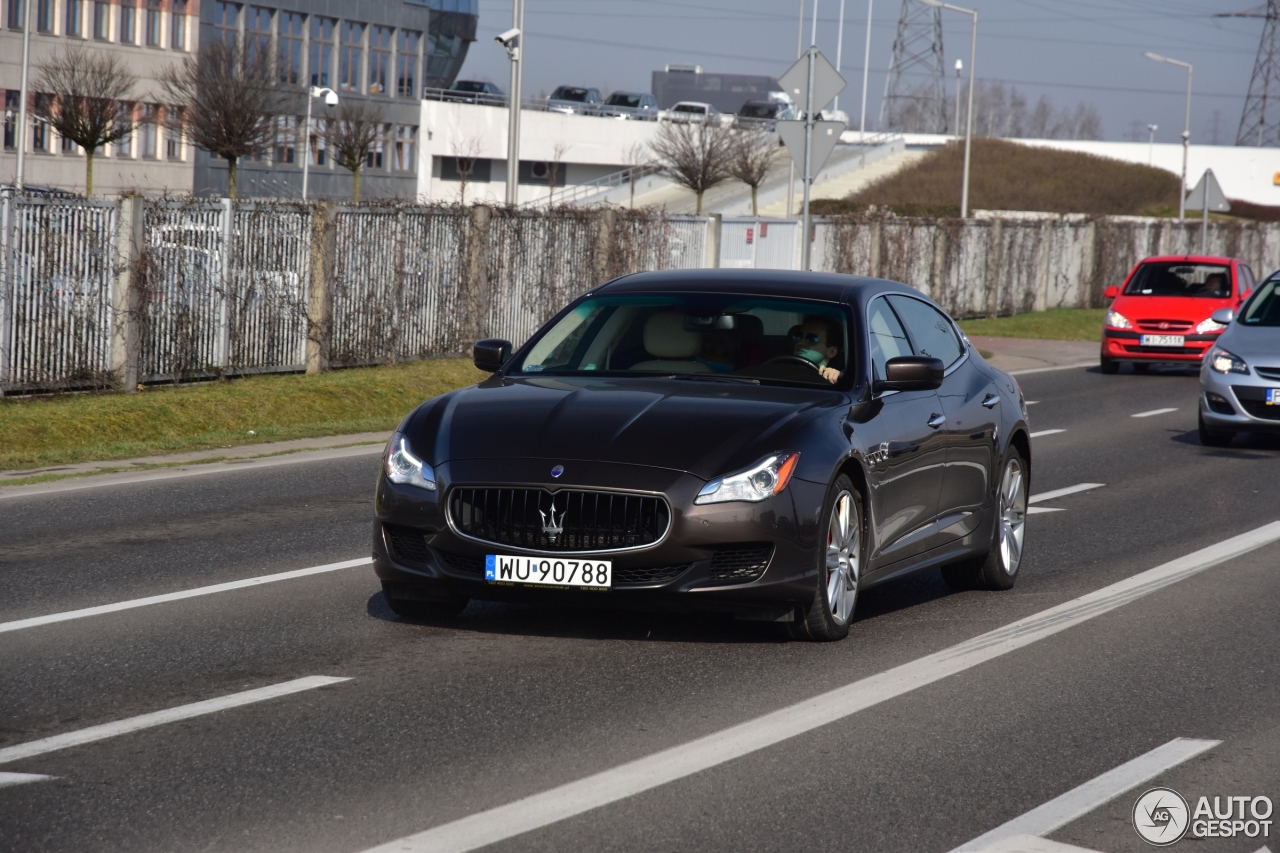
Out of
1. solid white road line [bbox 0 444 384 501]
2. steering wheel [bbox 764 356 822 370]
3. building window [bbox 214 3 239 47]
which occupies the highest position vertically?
building window [bbox 214 3 239 47]

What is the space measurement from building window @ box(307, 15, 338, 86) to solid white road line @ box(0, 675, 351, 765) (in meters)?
68.1

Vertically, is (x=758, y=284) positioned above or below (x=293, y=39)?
below

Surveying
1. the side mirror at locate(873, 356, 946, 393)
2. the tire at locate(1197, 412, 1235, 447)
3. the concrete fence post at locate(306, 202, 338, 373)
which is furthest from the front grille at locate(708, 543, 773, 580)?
the concrete fence post at locate(306, 202, 338, 373)

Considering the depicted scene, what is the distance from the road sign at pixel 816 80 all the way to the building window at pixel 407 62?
59603 mm

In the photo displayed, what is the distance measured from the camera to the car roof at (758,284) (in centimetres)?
815

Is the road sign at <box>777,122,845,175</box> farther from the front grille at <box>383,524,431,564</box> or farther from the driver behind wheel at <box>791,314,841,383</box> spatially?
the front grille at <box>383,524,431,564</box>

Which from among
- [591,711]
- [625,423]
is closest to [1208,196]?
[625,423]

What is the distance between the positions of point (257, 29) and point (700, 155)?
18.3 meters

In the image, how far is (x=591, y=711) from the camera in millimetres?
6023

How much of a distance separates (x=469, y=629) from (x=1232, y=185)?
104 metres

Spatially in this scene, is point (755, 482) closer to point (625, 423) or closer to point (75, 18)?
point (625, 423)

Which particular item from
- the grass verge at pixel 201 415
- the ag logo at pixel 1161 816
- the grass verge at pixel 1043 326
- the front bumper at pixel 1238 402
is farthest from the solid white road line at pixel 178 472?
the grass verge at pixel 1043 326

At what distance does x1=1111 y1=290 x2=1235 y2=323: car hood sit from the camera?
26.2 m

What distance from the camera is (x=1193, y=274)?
27.1 m
